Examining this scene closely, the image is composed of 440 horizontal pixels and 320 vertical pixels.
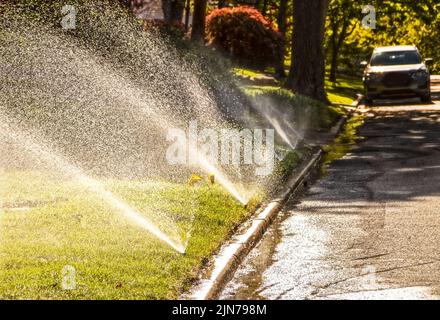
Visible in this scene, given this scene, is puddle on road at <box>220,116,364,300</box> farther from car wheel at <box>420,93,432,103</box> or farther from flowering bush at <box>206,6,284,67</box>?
flowering bush at <box>206,6,284,67</box>

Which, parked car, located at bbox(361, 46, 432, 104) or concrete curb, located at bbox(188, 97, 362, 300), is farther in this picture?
parked car, located at bbox(361, 46, 432, 104)

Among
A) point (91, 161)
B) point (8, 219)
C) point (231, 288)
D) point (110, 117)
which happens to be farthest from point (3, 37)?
point (231, 288)

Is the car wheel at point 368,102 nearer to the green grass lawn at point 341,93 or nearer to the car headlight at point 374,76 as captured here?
the green grass lawn at point 341,93

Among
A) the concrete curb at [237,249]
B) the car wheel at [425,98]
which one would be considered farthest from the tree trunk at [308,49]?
the concrete curb at [237,249]

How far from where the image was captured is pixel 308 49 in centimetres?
3142

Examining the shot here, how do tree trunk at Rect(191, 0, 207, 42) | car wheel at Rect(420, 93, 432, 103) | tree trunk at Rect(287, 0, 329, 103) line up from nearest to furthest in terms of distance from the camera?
tree trunk at Rect(191, 0, 207, 42) → tree trunk at Rect(287, 0, 329, 103) → car wheel at Rect(420, 93, 432, 103)

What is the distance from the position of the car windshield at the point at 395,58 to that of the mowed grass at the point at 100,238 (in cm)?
2218

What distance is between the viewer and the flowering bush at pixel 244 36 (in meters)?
34.8

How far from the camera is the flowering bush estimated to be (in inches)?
1369

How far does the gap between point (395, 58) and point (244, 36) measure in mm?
4842

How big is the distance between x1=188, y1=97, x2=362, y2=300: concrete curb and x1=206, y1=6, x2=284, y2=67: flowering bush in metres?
20.2

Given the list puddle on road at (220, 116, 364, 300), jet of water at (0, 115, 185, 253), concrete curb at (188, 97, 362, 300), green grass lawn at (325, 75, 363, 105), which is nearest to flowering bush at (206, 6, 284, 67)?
green grass lawn at (325, 75, 363, 105)
